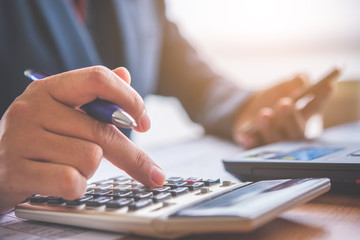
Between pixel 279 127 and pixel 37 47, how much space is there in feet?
1.68

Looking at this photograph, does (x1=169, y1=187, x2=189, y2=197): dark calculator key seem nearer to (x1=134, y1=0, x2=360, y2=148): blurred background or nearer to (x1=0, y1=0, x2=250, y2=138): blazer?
(x1=0, y1=0, x2=250, y2=138): blazer

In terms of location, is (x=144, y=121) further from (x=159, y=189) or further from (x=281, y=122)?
(x=281, y=122)

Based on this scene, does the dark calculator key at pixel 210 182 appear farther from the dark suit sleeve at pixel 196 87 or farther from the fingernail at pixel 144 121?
the dark suit sleeve at pixel 196 87

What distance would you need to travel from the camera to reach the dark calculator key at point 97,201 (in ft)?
0.97

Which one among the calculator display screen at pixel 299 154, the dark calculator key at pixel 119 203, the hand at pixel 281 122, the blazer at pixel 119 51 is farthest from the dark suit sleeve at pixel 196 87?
the dark calculator key at pixel 119 203

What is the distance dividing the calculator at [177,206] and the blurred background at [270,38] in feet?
4.51

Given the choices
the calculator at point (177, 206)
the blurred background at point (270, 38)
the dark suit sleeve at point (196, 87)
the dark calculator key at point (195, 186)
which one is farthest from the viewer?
the blurred background at point (270, 38)

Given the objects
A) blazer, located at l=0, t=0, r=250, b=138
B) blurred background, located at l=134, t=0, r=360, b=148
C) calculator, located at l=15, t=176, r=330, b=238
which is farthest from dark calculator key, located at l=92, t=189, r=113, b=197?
blurred background, located at l=134, t=0, r=360, b=148

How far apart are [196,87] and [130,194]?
0.84 m

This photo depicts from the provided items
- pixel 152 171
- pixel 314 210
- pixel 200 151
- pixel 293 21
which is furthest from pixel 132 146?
pixel 293 21

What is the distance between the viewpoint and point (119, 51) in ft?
3.02

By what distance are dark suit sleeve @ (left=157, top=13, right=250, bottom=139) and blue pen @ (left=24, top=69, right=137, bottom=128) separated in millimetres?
606

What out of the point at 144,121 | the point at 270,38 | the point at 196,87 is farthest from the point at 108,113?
the point at 270,38

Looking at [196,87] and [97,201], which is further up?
[196,87]
